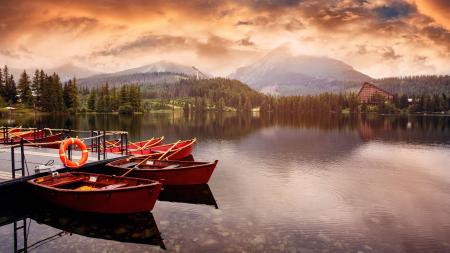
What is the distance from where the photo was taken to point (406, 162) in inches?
1508

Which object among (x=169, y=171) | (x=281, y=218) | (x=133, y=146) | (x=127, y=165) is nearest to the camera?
(x=281, y=218)

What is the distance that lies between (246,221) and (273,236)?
227 cm

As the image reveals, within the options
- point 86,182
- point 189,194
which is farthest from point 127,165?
point 86,182

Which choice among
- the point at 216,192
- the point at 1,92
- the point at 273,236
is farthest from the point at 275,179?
the point at 1,92

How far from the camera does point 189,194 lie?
23.2 m

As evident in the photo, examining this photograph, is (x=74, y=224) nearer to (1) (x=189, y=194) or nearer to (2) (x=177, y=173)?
(1) (x=189, y=194)

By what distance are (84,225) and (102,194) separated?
67.8 inches

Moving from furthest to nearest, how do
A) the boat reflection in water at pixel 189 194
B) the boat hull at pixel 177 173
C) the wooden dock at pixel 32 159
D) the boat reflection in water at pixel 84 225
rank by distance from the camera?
the boat hull at pixel 177 173 → the boat reflection in water at pixel 189 194 → the wooden dock at pixel 32 159 → the boat reflection in water at pixel 84 225

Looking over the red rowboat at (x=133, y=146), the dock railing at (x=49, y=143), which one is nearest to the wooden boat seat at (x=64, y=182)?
the dock railing at (x=49, y=143)

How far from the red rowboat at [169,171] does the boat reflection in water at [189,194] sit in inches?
17.5

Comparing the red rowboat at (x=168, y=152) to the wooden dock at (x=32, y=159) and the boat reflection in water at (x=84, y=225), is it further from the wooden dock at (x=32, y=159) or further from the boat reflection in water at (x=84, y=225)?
the boat reflection in water at (x=84, y=225)

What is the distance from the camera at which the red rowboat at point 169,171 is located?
24092mm

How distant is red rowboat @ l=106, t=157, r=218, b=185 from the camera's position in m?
24.1

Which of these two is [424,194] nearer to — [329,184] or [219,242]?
[329,184]
